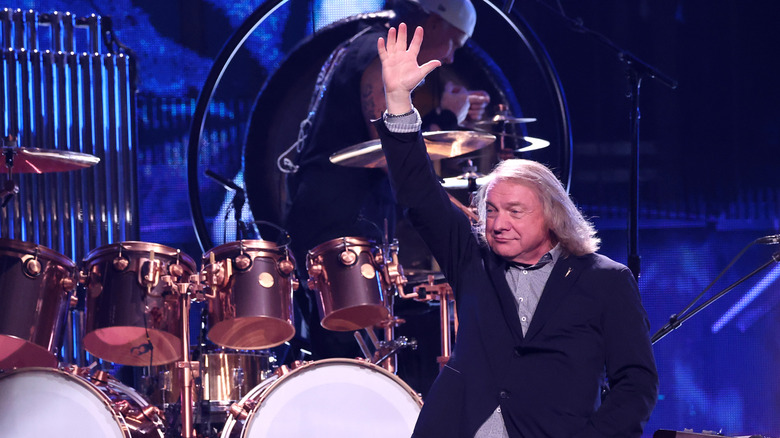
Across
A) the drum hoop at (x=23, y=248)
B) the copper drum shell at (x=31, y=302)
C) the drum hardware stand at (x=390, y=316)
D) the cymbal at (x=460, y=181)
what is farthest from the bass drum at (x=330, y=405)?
the cymbal at (x=460, y=181)

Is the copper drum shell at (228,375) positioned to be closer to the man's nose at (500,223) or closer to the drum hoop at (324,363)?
the drum hoop at (324,363)

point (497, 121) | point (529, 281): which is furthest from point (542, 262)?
point (497, 121)

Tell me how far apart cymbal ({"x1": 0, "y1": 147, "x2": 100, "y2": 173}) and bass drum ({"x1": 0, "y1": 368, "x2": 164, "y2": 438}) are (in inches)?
49.4

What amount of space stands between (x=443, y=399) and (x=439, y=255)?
0.44m

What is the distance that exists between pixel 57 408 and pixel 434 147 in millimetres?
2320

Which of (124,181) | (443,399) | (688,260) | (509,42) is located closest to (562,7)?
(509,42)

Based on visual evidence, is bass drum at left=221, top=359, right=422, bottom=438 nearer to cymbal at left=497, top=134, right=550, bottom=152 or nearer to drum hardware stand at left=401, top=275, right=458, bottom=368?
drum hardware stand at left=401, top=275, right=458, bottom=368

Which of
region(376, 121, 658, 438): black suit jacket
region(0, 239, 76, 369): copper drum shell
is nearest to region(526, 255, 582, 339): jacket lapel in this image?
region(376, 121, 658, 438): black suit jacket

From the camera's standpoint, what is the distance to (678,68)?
5.97m

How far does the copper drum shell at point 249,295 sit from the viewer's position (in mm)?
4438

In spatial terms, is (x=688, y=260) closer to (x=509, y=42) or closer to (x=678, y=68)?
(x=678, y=68)

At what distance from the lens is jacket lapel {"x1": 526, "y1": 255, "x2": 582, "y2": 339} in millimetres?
2385

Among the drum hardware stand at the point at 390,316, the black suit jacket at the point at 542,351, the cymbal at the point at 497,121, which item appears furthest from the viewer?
the cymbal at the point at 497,121

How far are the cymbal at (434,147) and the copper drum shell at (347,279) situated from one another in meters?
0.49
